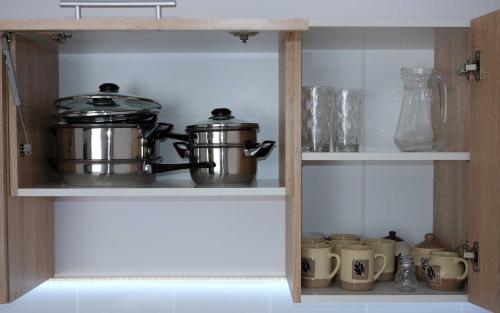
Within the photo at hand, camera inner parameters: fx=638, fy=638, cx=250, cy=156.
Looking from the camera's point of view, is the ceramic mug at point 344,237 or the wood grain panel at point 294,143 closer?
the wood grain panel at point 294,143

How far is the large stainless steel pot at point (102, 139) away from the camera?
1.30m

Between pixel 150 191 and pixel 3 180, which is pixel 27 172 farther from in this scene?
pixel 150 191

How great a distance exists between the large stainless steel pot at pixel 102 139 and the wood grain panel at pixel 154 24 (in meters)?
0.16

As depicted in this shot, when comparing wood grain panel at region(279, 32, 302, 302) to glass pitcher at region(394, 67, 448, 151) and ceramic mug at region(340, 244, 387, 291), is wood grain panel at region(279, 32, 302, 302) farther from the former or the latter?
glass pitcher at region(394, 67, 448, 151)

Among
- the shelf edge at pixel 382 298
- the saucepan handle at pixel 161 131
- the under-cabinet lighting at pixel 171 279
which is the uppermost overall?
the saucepan handle at pixel 161 131

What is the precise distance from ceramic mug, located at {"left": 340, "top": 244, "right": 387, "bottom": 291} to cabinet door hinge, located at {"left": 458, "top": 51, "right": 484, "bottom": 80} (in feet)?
1.33

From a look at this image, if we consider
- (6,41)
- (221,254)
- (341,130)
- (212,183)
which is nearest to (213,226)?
(221,254)

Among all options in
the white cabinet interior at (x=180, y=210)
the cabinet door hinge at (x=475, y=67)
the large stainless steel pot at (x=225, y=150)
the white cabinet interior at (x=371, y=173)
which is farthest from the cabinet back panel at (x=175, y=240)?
the cabinet door hinge at (x=475, y=67)

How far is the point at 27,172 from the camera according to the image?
1.34 metres

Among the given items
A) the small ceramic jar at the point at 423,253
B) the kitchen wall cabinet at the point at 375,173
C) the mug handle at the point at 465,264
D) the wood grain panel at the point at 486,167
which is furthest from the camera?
the kitchen wall cabinet at the point at 375,173

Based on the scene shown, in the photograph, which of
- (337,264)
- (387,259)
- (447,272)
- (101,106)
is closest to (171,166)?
(101,106)

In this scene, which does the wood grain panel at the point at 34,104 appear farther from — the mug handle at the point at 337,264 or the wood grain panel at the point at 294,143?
the mug handle at the point at 337,264

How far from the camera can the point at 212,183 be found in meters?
1.34

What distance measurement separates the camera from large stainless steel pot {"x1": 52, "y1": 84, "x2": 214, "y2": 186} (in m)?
1.30
